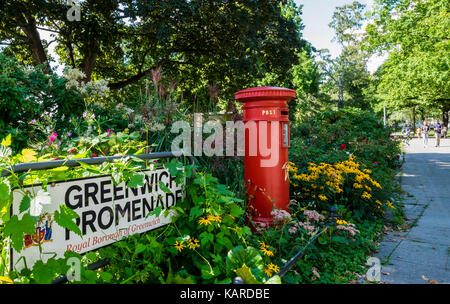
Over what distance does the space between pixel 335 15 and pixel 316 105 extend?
10.6 meters

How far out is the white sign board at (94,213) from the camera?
1394mm

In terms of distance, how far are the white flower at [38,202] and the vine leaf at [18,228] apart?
0.10 feet

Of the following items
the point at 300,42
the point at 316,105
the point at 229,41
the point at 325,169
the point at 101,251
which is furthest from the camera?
the point at 316,105

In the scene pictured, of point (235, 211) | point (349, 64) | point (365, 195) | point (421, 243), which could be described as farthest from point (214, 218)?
point (349, 64)

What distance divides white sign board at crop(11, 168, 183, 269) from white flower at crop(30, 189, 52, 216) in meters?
0.07

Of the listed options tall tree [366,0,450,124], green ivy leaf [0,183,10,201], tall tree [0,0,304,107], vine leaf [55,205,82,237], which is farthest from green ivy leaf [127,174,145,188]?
tall tree [366,0,450,124]

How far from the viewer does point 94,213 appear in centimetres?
164

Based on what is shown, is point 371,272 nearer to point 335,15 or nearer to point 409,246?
point 409,246

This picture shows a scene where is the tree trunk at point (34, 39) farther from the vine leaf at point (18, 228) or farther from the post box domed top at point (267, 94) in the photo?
the vine leaf at point (18, 228)

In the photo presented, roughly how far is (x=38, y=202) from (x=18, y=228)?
0.42 ft

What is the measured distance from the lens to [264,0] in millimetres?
8812

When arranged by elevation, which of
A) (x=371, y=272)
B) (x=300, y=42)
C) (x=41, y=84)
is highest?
(x=300, y=42)

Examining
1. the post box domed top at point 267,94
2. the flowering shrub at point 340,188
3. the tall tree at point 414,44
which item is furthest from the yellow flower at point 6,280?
the tall tree at point 414,44
